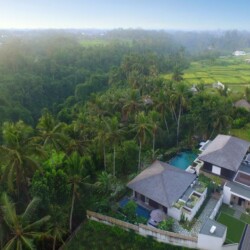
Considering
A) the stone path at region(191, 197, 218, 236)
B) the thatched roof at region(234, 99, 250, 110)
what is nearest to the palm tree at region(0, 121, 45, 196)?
the stone path at region(191, 197, 218, 236)

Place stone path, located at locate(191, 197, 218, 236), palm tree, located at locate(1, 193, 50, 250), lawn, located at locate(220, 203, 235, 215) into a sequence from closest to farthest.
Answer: palm tree, located at locate(1, 193, 50, 250)
stone path, located at locate(191, 197, 218, 236)
lawn, located at locate(220, 203, 235, 215)

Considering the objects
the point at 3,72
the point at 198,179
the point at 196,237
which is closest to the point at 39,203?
the point at 196,237

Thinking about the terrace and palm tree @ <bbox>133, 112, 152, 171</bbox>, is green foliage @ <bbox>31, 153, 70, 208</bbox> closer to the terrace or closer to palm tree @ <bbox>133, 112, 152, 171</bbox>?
the terrace

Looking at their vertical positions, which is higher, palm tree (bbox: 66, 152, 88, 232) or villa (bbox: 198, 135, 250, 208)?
palm tree (bbox: 66, 152, 88, 232)

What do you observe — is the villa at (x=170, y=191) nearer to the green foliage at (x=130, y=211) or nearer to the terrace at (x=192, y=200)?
the terrace at (x=192, y=200)

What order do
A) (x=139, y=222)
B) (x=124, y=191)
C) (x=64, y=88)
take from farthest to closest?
(x=64, y=88) → (x=124, y=191) → (x=139, y=222)

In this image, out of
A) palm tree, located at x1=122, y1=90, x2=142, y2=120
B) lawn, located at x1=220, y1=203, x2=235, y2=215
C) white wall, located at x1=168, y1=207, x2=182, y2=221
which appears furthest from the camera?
palm tree, located at x1=122, y1=90, x2=142, y2=120

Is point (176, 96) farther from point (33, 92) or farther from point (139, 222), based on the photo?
point (33, 92)
